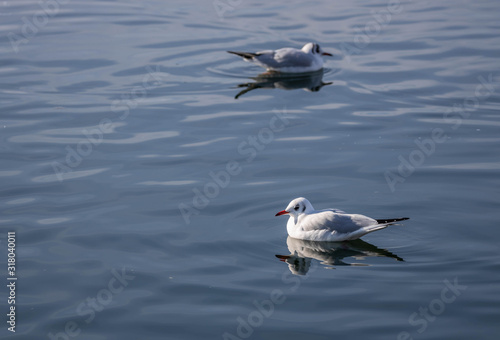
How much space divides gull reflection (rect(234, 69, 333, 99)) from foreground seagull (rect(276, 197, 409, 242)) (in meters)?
6.55

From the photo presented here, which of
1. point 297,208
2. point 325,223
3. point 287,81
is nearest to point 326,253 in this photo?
point 325,223

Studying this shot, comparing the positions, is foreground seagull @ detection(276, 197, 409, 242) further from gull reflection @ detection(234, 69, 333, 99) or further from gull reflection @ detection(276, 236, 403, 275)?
gull reflection @ detection(234, 69, 333, 99)

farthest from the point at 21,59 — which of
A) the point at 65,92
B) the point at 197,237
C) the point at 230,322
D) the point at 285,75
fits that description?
the point at 230,322

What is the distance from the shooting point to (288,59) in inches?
749

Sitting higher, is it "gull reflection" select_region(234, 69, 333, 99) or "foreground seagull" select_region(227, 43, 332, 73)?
"foreground seagull" select_region(227, 43, 332, 73)

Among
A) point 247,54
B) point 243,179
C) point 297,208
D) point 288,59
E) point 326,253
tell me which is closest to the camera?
point 326,253

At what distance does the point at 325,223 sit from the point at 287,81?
841 cm

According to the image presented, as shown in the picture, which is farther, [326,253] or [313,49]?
[313,49]

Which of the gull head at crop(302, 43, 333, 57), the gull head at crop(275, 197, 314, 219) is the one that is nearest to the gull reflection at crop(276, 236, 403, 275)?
the gull head at crop(275, 197, 314, 219)

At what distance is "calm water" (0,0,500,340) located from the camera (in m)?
9.31

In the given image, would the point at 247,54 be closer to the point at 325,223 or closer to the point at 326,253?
the point at 325,223

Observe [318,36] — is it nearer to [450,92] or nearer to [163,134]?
[450,92]

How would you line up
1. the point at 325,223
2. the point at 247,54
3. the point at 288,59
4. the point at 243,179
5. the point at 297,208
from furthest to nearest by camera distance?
the point at 288,59
the point at 247,54
the point at 243,179
the point at 297,208
the point at 325,223

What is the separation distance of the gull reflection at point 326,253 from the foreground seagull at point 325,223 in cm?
9
